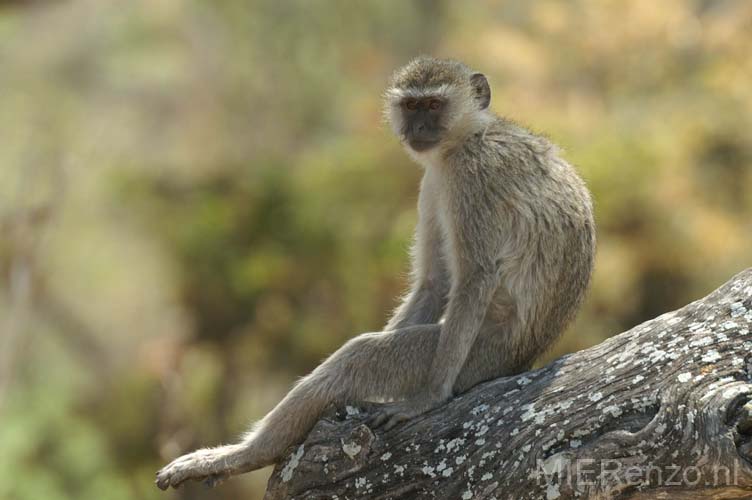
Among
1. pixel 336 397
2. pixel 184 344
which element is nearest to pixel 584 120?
pixel 184 344

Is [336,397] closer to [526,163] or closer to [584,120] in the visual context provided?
[526,163]

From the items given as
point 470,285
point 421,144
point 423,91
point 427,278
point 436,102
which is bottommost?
point 470,285

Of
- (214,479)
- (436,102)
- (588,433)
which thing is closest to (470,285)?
(588,433)

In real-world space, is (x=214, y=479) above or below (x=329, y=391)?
below

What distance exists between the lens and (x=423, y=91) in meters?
5.92

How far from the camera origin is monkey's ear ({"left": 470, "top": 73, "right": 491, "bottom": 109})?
592cm

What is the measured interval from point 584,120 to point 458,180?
10.8 metres

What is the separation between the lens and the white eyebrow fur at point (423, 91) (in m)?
5.84

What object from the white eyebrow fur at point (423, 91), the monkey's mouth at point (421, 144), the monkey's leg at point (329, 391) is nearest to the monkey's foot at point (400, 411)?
the monkey's leg at point (329, 391)

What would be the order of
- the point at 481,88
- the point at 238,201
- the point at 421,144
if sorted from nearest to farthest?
1. the point at 421,144
2. the point at 481,88
3. the point at 238,201

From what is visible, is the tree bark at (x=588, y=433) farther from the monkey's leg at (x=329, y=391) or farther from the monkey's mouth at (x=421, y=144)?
the monkey's mouth at (x=421, y=144)

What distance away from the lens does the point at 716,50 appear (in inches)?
691

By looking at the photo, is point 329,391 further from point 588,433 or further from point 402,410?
point 588,433

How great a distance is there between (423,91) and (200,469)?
105 inches
